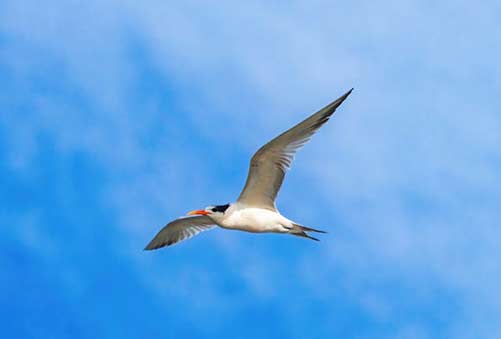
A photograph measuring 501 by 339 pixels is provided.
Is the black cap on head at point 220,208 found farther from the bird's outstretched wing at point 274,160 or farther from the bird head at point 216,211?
the bird's outstretched wing at point 274,160

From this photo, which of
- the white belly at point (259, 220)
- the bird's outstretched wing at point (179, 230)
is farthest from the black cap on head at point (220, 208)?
the bird's outstretched wing at point (179, 230)

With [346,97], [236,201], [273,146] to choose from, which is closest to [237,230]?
[236,201]

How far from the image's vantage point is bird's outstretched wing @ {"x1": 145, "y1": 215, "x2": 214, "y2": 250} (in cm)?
1897

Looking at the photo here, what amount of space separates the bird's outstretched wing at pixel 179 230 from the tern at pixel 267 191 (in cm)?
212

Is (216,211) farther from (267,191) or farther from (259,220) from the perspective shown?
(267,191)

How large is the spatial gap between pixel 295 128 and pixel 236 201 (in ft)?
7.28

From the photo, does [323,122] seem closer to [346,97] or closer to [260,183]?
[346,97]

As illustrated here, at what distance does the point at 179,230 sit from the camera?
1933 cm

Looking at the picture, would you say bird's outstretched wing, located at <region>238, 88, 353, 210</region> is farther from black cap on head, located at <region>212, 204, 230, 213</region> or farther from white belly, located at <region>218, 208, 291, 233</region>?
black cap on head, located at <region>212, 204, 230, 213</region>

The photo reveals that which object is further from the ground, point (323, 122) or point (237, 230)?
point (323, 122)

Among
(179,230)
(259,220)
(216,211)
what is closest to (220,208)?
(216,211)

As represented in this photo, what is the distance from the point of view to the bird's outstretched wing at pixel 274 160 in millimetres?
15305

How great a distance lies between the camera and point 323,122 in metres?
15.4

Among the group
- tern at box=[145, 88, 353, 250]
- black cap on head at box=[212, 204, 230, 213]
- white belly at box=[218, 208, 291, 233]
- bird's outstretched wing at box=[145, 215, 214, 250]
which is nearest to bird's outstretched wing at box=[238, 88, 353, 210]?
tern at box=[145, 88, 353, 250]
